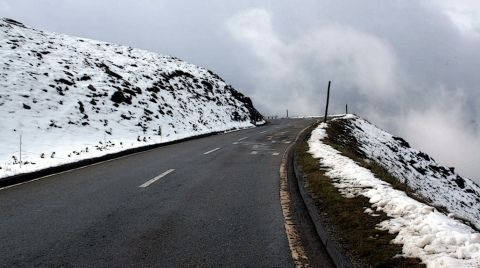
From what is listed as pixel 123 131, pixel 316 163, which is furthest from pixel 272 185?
pixel 123 131

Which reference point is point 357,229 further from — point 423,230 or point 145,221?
point 145,221

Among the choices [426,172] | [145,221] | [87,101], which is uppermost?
[87,101]

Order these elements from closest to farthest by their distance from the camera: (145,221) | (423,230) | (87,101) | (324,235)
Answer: (423,230), (324,235), (145,221), (87,101)

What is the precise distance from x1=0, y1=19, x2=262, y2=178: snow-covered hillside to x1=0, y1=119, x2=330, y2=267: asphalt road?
10.1 feet

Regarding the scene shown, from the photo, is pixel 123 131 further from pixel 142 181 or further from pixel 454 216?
A: pixel 454 216

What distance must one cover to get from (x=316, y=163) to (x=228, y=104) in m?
36.8

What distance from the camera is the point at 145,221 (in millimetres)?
6383

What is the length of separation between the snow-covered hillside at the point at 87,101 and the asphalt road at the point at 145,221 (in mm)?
3071

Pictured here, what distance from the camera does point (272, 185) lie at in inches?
378

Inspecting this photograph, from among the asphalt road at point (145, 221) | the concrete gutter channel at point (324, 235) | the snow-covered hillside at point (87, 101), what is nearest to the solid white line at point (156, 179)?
the asphalt road at point (145, 221)

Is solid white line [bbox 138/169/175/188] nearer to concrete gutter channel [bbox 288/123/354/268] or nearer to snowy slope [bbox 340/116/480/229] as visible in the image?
concrete gutter channel [bbox 288/123/354/268]

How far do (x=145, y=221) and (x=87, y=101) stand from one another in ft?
74.8

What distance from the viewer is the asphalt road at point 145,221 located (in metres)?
4.86

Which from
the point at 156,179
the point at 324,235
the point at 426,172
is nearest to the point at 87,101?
the point at 156,179
